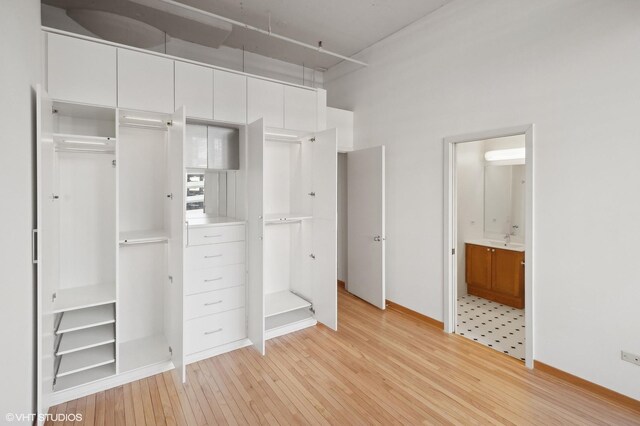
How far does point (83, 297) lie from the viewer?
258 cm

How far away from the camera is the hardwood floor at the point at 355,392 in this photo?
2.22m

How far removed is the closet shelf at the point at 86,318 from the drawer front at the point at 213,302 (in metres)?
0.61

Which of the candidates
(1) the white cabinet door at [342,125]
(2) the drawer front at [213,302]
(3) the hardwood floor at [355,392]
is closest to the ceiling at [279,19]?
(1) the white cabinet door at [342,125]

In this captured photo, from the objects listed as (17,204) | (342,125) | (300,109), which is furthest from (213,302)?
(342,125)

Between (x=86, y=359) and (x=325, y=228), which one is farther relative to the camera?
(x=325, y=228)

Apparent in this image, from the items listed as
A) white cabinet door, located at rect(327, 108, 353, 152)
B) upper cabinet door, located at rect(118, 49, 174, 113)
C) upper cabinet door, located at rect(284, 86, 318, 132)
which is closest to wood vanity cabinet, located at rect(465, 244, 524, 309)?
white cabinet door, located at rect(327, 108, 353, 152)

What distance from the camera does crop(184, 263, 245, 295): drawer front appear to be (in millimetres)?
2955

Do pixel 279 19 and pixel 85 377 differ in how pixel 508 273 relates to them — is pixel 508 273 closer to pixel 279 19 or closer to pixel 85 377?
pixel 279 19

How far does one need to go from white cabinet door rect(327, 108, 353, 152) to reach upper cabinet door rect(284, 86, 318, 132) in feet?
2.24

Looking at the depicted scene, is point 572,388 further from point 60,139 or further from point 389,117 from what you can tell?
point 60,139

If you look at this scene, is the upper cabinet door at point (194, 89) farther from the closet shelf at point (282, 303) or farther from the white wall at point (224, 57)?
the closet shelf at point (282, 303)

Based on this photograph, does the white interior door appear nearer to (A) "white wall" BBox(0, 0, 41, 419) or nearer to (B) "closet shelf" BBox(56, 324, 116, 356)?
(B) "closet shelf" BBox(56, 324, 116, 356)

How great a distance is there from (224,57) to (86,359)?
12.6 feet

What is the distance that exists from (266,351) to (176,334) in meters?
0.92
